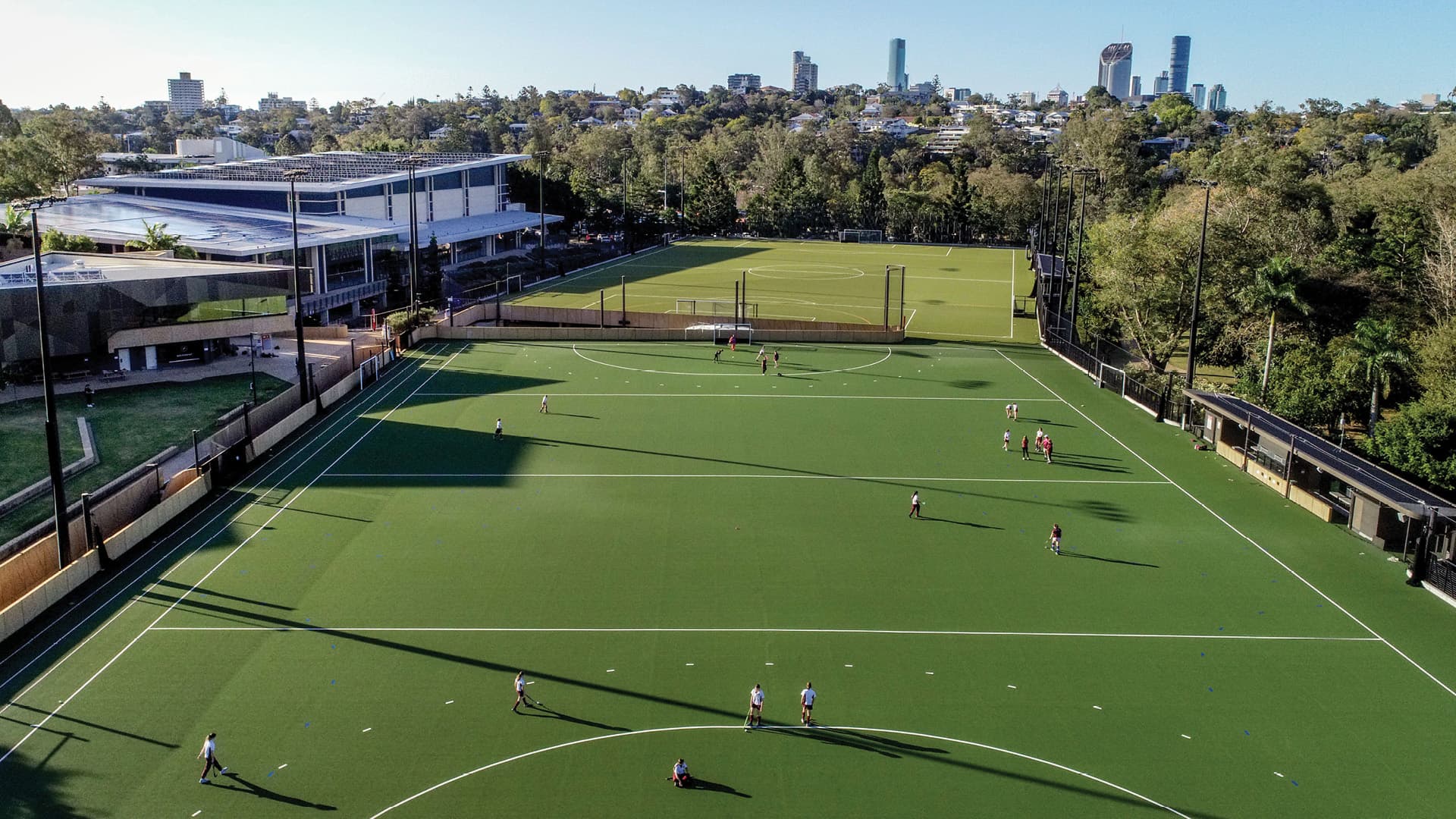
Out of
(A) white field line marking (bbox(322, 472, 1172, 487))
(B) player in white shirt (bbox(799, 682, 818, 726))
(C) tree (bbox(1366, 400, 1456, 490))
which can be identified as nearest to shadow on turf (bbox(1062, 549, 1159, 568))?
(A) white field line marking (bbox(322, 472, 1172, 487))

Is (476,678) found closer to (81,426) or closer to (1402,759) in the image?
(1402,759)

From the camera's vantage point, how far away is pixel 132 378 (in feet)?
171

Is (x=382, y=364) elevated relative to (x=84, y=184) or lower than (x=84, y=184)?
lower

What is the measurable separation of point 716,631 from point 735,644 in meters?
0.84

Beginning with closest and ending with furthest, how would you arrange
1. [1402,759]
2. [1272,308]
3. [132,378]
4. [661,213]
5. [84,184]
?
[1402,759]
[1272,308]
[132,378]
[84,184]
[661,213]

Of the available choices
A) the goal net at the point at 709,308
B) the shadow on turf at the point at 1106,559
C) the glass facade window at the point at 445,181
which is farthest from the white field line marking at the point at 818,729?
the glass facade window at the point at 445,181

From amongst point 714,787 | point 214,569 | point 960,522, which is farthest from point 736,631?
point 214,569

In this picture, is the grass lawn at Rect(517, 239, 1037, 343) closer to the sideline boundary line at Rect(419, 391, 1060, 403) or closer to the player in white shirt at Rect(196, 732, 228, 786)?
the sideline boundary line at Rect(419, 391, 1060, 403)

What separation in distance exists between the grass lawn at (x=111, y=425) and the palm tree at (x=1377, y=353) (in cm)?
4688

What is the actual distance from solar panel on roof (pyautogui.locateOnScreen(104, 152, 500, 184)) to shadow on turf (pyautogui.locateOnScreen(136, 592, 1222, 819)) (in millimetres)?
76627

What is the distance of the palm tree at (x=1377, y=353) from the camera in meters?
42.6

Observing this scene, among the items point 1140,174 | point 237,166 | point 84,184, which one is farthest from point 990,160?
point 84,184

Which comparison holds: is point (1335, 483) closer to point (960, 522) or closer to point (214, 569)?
point (960, 522)

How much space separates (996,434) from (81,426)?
123ft
